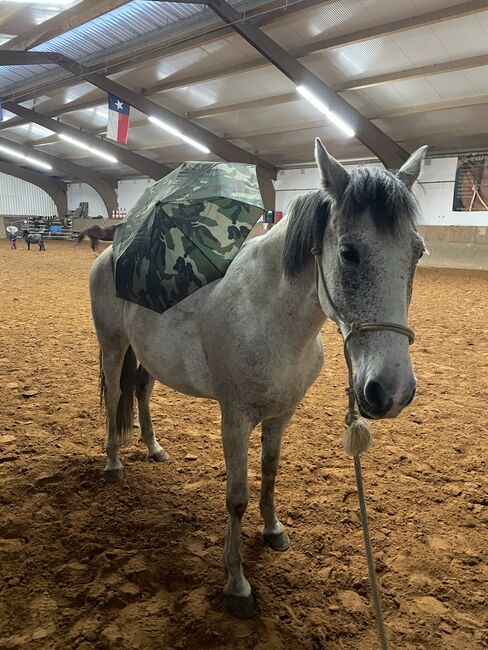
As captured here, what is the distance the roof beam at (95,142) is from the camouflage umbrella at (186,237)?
67.9 ft

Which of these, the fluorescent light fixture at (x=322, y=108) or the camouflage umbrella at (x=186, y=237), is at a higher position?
the fluorescent light fixture at (x=322, y=108)

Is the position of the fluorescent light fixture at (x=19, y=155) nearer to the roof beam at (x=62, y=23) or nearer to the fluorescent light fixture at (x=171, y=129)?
the fluorescent light fixture at (x=171, y=129)

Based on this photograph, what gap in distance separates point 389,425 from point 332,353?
207 centimetres

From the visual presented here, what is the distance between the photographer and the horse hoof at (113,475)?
107 inches

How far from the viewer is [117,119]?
1404 cm

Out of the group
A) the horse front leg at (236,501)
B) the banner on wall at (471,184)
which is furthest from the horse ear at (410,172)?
the banner on wall at (471,184)

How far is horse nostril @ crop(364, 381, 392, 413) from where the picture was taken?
4.00ft

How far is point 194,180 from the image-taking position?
91.1 inches

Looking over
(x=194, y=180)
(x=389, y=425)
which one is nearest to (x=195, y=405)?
(x=389, y=425)

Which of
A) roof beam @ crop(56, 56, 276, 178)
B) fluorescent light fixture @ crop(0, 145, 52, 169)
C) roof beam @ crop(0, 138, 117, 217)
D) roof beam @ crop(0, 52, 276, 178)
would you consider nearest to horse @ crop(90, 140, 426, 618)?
roof beam @ crop(0, 52, 276, 178)

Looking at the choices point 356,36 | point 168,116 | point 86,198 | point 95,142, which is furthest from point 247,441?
point 86,198

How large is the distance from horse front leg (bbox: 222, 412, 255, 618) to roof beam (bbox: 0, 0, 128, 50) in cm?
1026

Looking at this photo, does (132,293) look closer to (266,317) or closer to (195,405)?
(266,317)

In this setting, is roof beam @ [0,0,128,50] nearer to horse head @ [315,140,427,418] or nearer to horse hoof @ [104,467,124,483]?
horse hoof @ [104,467,124,483]
